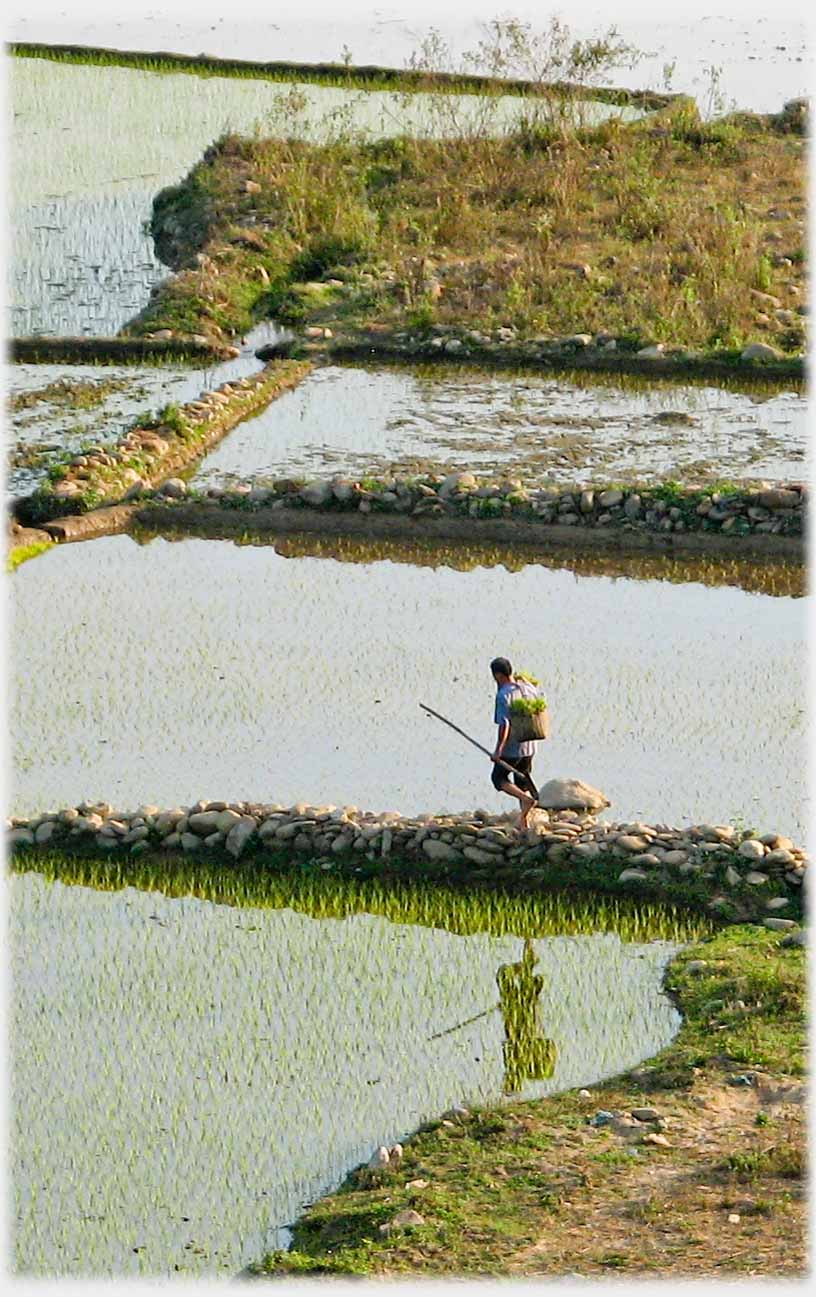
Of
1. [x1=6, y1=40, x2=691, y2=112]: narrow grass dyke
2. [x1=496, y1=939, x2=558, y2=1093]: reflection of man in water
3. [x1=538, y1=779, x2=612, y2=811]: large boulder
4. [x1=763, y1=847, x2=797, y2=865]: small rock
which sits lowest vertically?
[x1=496, y1=939, x2=558, y2=1093]: reflection of man in water

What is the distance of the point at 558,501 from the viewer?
42.4 ft

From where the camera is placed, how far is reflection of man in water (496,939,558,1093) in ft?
24.8

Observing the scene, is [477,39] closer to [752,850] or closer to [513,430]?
[513,430]

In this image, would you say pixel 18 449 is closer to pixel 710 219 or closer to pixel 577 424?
pixel 577 424

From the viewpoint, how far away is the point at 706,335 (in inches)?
639

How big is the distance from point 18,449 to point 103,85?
474 inches

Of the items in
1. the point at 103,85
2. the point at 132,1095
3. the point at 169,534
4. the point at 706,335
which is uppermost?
the point at 103,85

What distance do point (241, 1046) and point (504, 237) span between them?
11.9 meters

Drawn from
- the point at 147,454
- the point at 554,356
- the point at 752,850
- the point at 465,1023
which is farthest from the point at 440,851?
the point at 554,356

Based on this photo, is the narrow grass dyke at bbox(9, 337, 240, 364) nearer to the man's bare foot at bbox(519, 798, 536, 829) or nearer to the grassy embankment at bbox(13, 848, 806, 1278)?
the man's bare foot at bbox(519, 798, 536, 829)

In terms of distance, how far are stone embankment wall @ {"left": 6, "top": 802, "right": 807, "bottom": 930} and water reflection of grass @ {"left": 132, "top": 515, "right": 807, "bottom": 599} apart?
3347 millimetres

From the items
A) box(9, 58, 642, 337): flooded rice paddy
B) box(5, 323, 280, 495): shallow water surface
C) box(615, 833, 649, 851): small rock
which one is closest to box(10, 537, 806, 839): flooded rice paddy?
box(615, 833, 649, 851): small rock

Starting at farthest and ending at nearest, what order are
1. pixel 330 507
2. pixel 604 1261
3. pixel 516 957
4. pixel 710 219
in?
pixel 710 219 < pixel 330 507 < pixel 516 957 < pixel 604 1261

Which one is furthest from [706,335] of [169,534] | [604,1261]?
[604,1261]
